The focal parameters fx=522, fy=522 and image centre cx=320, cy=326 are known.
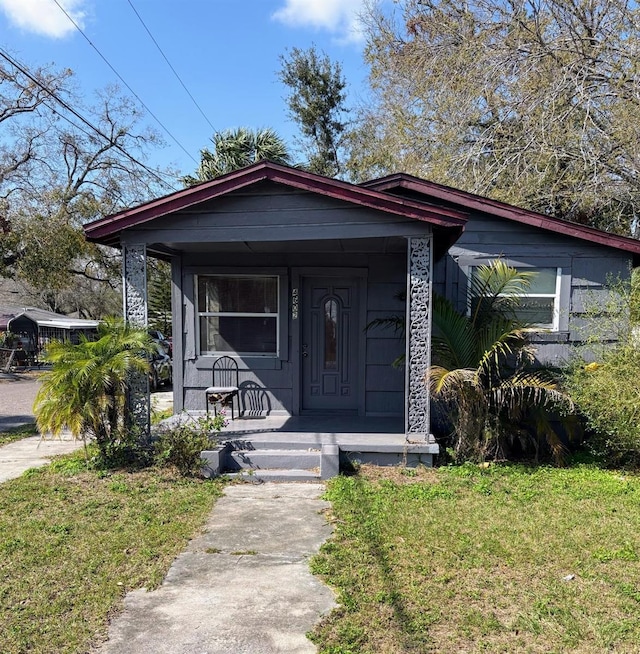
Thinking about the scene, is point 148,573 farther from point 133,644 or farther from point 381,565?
point 381,565

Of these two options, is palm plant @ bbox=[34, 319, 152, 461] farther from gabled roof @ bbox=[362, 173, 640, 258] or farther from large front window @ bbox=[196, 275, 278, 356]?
gabled roof @ bbox=[362, 173, 640, 258]

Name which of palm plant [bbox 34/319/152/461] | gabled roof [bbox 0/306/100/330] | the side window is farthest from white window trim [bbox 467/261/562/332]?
gabled roof [bbox 0/306/100/330]

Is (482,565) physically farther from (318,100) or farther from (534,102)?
(318,100)

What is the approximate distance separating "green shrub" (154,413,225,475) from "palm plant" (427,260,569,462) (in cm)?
265

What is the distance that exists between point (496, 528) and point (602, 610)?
1.26 m

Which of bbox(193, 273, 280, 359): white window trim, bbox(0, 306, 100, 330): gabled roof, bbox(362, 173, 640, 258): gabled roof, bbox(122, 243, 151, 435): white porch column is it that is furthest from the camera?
bbox(0, 306, 100, 330): gabled roof

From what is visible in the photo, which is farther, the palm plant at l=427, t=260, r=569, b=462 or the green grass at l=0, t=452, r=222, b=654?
the palm plant at l=427, t=260, r=569, b=462

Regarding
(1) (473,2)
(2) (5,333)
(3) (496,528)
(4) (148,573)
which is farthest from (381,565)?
(2) (5,333)

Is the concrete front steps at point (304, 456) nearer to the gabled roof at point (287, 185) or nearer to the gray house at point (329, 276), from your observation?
the gray house at point (329, 276)

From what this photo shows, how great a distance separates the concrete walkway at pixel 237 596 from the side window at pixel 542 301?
4221mm

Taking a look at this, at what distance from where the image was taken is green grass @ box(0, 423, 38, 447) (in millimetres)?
8330

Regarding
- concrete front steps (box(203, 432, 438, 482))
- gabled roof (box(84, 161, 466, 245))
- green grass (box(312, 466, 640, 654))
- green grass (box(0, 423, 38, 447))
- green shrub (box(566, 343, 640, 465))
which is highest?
gabled roof (box(84, 161, 466, 245))

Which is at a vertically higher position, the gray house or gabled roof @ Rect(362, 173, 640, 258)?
gabled roof @ Rect(362, 173, 640, 258)

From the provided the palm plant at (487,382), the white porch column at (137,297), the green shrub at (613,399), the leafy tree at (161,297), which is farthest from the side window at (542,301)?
the leafy tree at (161,297)
